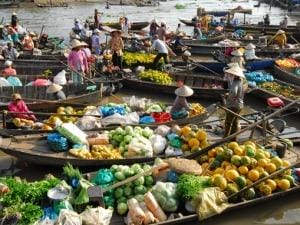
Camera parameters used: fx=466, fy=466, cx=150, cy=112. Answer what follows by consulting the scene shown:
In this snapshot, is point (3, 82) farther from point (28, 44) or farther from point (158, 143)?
point (28, 44)

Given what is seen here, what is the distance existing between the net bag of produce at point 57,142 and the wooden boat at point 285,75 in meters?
8.65

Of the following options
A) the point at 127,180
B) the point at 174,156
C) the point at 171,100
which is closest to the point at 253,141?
the point at 174,156

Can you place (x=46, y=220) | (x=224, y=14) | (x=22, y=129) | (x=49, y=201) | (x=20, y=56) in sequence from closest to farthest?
1. (x=46, y=220)
2. (x=49, y=201)
3. (x=22, y=129)
4. (x=20, y=56)
5. (x=224, y=14)

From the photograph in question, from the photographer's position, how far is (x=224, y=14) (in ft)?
100

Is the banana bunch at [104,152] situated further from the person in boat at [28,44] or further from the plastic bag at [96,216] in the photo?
the person in boat at [28,44]

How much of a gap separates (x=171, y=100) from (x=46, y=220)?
26.7 ft

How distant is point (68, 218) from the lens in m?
6.18

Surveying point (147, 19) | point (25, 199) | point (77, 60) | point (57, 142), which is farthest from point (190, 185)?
point (147, 19)

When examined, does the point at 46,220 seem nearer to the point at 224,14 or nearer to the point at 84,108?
the point at 84,108

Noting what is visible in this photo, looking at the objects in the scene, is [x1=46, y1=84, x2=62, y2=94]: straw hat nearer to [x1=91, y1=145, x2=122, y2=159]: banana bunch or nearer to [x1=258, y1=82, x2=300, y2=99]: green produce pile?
[x1=91, y1=145, x2=122, y2=159]: banana bunch

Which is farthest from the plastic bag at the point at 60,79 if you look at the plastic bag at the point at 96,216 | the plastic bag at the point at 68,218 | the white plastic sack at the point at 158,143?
the plastic bag at the point at 68,218

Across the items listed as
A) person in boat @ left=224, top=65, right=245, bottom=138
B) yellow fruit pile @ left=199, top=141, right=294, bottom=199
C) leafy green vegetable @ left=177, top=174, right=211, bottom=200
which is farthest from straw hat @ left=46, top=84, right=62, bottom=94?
leafy green vegetable @ left=177, top=174, right=211, bottom=200

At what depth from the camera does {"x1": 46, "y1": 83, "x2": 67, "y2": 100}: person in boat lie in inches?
448

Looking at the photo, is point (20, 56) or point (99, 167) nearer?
point (99, 167)
